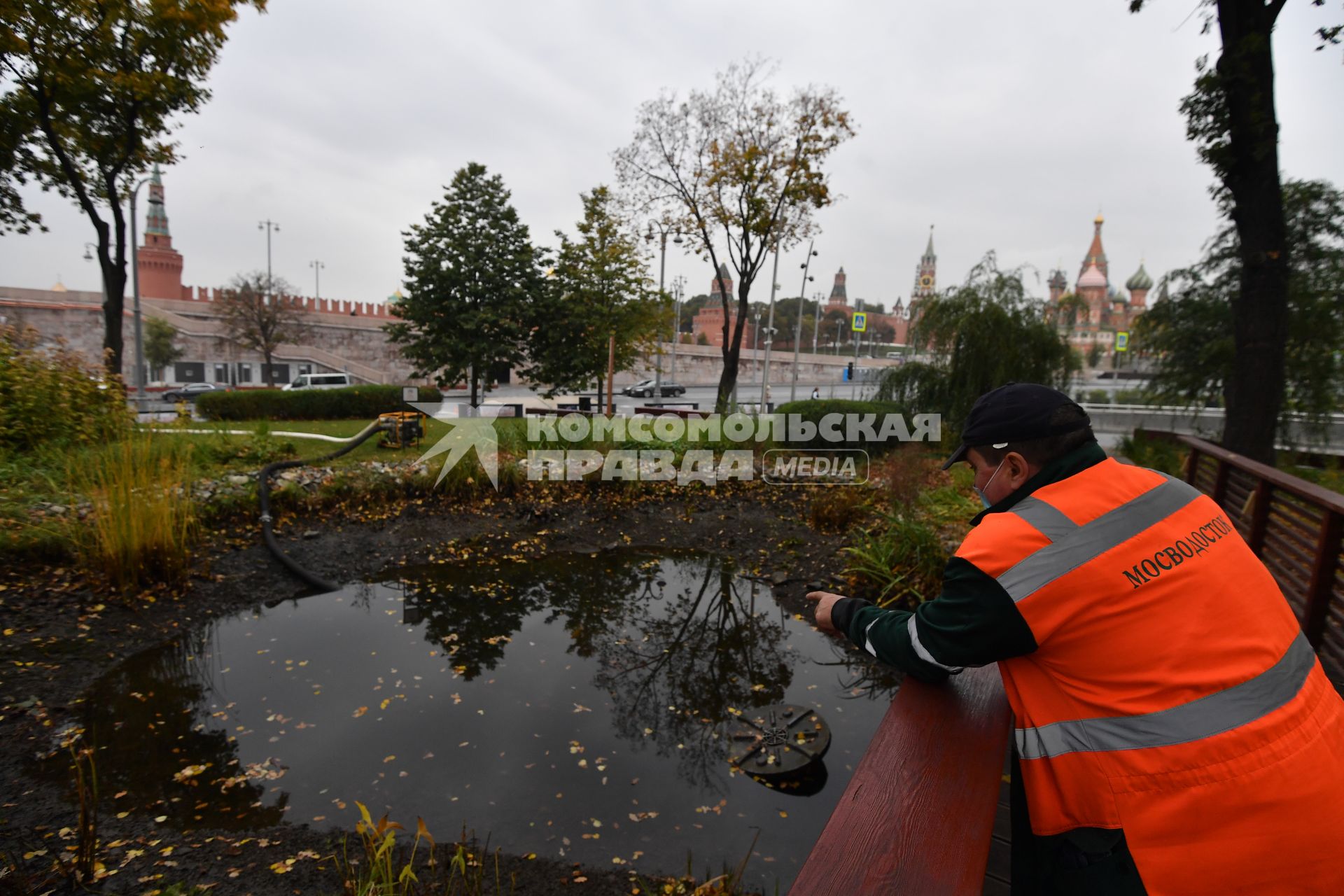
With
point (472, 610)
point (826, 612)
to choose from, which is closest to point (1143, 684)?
point (826, 612)

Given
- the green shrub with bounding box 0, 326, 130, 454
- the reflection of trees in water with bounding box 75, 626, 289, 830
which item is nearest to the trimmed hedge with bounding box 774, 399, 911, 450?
the reflection of trees in water with bounding box 75, 626, 289, 830

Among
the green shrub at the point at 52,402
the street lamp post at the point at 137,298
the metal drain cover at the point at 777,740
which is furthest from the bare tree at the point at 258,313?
the metal drain cover at the point at 777,740

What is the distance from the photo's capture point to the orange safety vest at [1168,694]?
3.86 ft

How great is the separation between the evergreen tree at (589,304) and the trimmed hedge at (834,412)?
7388mm

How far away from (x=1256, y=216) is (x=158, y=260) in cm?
7141

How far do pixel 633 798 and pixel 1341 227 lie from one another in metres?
14.7

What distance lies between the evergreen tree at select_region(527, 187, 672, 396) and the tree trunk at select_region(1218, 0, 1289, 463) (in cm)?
1358

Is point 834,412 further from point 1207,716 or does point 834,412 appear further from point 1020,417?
point 1207,716

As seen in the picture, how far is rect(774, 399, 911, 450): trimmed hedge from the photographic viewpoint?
1148 cm

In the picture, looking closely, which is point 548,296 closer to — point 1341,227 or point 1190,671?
point 1341,227

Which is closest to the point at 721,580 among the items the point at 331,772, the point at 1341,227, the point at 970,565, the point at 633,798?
the point at 633,798

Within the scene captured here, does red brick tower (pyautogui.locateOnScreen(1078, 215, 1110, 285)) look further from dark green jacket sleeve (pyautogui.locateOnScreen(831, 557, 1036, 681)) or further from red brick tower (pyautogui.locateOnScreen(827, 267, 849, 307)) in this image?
dark green jacket sleeve (pyautogui.locateOnScreen(831, 557, 1036, 681))

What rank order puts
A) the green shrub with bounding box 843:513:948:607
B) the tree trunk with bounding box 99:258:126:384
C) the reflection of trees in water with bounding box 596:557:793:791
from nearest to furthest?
the reflection of trees in water with bounding box 596:557:793:791, the green shrub with bounding box 843:513:948:607, the tree trunk with bounding box 99:258:126:384

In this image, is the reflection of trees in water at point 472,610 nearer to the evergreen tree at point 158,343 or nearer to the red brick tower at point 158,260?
the evergreen tree at point 158,343
